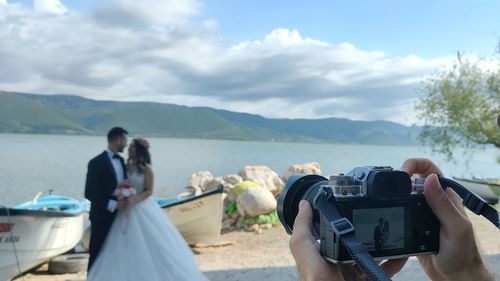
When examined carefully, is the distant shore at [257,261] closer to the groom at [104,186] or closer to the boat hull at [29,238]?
the boat hull at [29,238]

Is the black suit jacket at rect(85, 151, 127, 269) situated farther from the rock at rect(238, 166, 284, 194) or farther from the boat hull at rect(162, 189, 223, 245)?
the rock at rect(238, 166, 284, 194)

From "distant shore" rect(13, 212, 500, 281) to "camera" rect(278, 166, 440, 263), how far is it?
4.97 meters

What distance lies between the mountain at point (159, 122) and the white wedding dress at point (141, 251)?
82.4 meters

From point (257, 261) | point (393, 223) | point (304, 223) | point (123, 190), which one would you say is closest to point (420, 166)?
point (393, 223)

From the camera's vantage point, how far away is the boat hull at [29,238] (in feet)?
22.0

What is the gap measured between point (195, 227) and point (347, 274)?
8.93 m

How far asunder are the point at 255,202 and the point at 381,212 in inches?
421

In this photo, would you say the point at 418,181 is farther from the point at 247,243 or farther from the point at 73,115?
the point at 73,115

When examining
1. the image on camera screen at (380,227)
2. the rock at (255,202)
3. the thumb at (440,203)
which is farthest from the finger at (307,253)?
the rock at (255,202)

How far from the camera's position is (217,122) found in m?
164

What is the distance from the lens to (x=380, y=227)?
3.44 feet

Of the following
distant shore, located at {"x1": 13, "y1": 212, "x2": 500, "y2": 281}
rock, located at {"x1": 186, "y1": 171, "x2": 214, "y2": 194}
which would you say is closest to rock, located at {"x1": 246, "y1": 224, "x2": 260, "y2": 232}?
distant shore, located at {"x1": 13, "y1": 212, "x2": 500, "y2": 281}

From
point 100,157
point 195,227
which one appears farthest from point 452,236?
point 195,227

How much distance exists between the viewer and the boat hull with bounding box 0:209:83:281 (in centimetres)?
671
